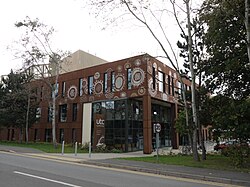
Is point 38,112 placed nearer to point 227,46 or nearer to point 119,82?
point 119,82

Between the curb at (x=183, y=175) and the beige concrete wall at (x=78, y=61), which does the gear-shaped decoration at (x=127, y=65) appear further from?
the curb at (x=183, y=175)

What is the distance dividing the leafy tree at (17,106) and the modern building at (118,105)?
2.78 m

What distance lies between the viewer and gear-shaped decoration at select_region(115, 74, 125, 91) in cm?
3040

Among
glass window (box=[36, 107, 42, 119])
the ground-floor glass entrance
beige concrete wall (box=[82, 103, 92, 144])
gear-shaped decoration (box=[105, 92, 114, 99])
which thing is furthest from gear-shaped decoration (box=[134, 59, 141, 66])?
glass window (box=[36, 107, 42, 119])

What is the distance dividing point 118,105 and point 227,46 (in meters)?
15.7

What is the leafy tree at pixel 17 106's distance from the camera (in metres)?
37.3

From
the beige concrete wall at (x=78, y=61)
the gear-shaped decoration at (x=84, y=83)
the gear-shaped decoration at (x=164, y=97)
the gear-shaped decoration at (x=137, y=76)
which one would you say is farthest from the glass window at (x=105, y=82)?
the beige concrete wall at (x=78, y=61)

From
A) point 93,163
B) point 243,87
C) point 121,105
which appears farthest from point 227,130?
point 121,105

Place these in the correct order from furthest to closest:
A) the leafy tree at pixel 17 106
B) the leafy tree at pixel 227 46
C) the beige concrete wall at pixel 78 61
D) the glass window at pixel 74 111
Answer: the beige concrete wall at pixel 78 61 → the leafy tree at pixel 17 106 → the glass window at pixel 74 111 → the leafy tree at pixel 227 46

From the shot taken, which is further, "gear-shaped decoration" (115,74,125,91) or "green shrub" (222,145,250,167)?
"gear-shaped decoration" (115,74,125,91)

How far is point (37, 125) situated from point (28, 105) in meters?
5.80

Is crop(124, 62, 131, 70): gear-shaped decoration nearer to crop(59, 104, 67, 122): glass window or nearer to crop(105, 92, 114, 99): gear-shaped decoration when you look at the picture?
crop(105, 92, 114, 99): gear-shaped decoration

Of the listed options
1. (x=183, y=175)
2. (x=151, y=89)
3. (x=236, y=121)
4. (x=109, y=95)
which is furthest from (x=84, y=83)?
(x=183, y=175)

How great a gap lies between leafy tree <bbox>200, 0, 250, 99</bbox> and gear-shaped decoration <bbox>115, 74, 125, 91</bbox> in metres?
13.1
